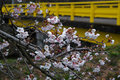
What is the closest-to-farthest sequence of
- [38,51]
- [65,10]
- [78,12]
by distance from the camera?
[38,51]
[78,12]
[65,10]

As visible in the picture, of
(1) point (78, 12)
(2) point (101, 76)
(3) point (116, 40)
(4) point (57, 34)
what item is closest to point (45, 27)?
(4) point (57, 34)

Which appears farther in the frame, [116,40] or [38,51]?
[116,40]

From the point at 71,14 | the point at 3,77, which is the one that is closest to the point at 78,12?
the point at 71,14

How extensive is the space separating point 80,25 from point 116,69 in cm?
166

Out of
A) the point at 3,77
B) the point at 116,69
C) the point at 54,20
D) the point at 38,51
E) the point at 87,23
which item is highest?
the point at 54,20

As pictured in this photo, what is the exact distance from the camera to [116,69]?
4.17 metres

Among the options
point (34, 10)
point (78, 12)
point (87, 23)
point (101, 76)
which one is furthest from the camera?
point (78, 12)

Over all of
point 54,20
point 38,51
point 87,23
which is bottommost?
point 87,23

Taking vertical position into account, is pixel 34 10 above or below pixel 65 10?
above

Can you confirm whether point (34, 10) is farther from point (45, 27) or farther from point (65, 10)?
point (65, 10)

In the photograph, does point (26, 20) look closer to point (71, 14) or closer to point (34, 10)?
point (71, 14)

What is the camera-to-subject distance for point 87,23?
4.97 meters

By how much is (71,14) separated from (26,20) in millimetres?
2141

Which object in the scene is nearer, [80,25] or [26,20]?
[80,25]
